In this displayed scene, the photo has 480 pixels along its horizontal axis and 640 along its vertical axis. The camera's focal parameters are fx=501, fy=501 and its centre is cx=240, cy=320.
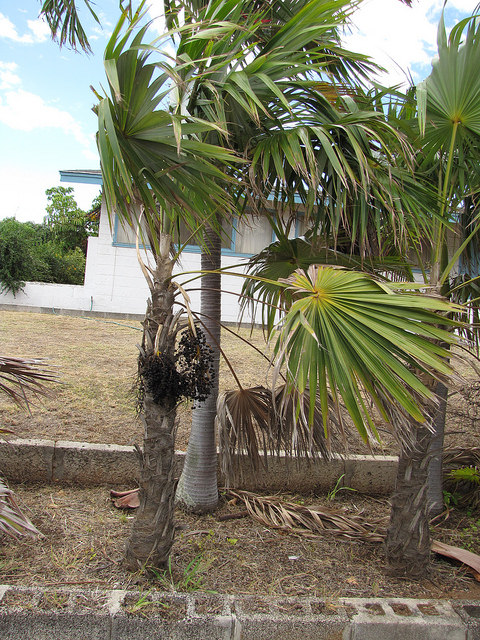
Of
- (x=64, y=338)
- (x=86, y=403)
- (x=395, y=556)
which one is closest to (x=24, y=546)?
(x=86, y=403)

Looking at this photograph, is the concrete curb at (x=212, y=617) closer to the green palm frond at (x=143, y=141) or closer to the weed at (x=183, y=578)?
the weed at (x=183, y=578)

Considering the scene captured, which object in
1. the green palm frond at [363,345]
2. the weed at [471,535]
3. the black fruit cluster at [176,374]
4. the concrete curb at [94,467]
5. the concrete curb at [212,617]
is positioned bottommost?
the weed at [471,535]

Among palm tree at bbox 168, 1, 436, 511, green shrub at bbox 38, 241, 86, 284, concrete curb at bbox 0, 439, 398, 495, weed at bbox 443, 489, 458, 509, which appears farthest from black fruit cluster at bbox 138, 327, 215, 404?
green shrub at bbox 38, 241, 86, 284

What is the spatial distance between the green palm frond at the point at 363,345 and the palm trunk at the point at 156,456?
0.79 meters

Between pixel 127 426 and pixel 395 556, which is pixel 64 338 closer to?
pixel 127 426

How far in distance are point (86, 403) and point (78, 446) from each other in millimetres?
1017

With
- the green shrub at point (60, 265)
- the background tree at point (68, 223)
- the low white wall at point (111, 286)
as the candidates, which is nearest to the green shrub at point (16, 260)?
the low white wall at point (111, 286)

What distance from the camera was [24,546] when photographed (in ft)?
10.2

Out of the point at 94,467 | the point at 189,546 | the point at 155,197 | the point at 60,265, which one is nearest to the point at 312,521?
the point at 189,546

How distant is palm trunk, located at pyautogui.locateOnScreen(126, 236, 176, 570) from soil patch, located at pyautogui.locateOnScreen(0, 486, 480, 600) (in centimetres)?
17

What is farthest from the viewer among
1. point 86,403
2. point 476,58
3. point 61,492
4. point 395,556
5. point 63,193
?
point 63,193

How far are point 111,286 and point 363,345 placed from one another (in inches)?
373

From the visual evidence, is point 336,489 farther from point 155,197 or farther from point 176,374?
point 155,197

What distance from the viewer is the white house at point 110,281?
1085 cm
